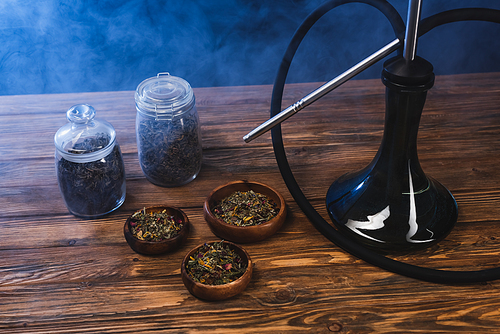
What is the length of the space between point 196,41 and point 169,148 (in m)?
1.26

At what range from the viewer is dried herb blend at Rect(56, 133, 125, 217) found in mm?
822

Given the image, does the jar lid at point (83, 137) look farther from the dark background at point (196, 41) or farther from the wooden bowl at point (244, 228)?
the dark background at point (196, 41)

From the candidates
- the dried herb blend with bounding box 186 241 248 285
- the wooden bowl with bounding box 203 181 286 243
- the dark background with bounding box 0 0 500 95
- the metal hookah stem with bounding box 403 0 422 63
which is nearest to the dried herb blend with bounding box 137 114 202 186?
the wooden bowl with bounding box 203 181 286 243

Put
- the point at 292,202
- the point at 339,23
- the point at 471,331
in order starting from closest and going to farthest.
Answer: the point at 471,331, the point at 292,202, the point at 339,23

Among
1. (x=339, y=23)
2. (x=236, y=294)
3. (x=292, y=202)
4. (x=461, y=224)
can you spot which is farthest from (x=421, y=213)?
(x=339, y=23)

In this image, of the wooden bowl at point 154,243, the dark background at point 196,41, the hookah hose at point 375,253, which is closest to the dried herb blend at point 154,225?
the wooden bowl at point 154,243

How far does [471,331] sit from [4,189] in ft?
3.12

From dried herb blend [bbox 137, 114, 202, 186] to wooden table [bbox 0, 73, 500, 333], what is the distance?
35 mm

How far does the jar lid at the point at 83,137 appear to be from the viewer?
81 cm

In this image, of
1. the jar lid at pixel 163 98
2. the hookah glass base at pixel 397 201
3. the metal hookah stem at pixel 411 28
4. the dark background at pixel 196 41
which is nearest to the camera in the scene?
the metal hookah stem at pixel 411 28

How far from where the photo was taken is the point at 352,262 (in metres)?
0.77

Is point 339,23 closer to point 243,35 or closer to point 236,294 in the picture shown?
point 243,35

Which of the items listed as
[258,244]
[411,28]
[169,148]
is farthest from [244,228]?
[411,28]

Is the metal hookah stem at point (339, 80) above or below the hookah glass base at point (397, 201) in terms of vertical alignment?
above
